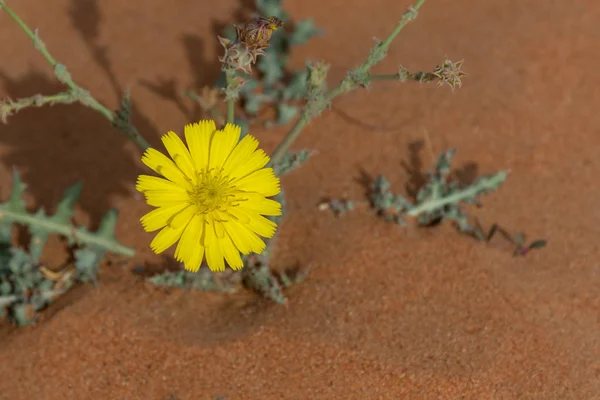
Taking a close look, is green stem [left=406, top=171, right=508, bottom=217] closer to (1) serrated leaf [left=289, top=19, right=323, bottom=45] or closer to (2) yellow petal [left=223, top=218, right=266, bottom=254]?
(2) yellow petal [left=223, top=218, right=266, bottom=254]

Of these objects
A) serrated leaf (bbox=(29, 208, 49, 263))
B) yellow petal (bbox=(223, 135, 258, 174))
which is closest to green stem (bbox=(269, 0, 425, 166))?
yellow petal (bbox=(223, 135, 258, 174))

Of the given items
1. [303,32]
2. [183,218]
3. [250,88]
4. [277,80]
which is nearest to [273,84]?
[277,80]

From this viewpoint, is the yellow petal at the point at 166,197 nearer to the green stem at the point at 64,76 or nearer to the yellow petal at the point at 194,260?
the yellow petal at the point at 194,260

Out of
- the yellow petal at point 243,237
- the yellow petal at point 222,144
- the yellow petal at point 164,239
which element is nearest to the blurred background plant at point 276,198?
the yellow petal at point 222,144

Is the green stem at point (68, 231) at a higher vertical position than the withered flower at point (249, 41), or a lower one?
higher

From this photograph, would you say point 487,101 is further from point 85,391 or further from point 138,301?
point 85,391

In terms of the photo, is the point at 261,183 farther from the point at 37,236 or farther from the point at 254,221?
the point at 37,236
